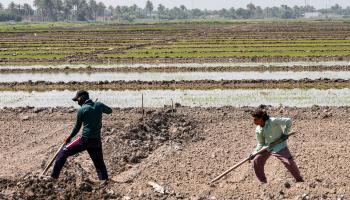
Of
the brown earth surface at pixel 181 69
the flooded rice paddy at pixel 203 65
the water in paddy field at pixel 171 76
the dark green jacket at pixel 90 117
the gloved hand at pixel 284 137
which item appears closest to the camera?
the gloved hand at pixel 284 137

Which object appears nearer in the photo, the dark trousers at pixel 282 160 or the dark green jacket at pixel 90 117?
the dark trousers at pixel 282 160

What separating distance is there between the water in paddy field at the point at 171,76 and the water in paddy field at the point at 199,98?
2986 millimetres

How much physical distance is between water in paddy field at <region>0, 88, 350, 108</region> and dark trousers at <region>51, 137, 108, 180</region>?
840 centimetres

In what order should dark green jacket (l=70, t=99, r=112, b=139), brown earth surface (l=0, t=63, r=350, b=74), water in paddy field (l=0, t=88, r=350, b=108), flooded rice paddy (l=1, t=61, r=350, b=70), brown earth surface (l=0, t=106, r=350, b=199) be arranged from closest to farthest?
brown earth surface (l=0, t=106, r=350, b=199) → dark green jacket (l=70, t=99, r=112, b=139) → water in paddy field (l=0, t=88, r=350, b=108) → brown earth surface (l=0, t=63, r=350, b=74) → flooded rice paddy (l=1, t=61, r=350, b=70)

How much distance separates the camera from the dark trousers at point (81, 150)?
8.66 meters

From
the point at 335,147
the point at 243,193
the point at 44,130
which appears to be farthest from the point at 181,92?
the point at 243,193

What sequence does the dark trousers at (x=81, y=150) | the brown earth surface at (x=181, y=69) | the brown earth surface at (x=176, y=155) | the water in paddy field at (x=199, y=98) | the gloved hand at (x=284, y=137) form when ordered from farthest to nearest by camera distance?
the brown earth surface at (x=181, y=69) → the water in paddy field at (x=199, y=98) → the dark trousers at (x=81, y=150) → the brown earth surface at (x=176, y=155) → the gloved hand at (x=284, y=137)

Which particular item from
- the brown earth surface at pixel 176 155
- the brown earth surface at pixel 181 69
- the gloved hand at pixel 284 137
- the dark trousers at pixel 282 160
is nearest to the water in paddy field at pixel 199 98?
the brown earth surface at pixel 176 155

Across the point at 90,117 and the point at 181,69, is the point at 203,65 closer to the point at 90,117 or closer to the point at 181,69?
the point at 181,69

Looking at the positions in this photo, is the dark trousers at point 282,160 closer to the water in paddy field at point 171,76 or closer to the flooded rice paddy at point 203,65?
the water in paddy field at point 171,76

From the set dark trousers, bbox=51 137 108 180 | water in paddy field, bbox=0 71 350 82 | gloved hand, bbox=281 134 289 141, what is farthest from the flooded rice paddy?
gloved hand, bbox=281 134 289 141

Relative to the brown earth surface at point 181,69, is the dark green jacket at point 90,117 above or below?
above

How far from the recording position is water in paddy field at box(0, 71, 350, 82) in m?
22.7

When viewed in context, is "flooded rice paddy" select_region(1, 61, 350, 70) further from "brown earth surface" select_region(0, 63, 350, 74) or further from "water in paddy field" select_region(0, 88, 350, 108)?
"water in paddy field" select_region(0, 88, 350, 108)
